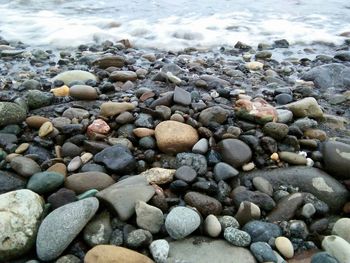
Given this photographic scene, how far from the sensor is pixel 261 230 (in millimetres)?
2289

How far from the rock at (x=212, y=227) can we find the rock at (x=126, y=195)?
16.3 inches

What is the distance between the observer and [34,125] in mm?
3111

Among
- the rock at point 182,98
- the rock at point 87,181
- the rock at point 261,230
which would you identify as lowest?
the rock at point 261,230

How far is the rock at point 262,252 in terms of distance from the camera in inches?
84.0

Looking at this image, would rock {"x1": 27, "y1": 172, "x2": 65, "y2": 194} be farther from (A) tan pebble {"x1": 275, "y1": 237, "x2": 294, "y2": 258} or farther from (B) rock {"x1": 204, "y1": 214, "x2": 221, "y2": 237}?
(A) tan pebble {"x1": 275, "y1": 237, "x2": 294, "y2": 258}

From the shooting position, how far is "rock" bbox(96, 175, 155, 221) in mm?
2326

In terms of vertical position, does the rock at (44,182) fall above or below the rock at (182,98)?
below

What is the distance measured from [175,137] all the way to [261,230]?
3.24 feet

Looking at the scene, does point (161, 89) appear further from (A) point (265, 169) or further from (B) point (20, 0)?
(B) point (20, 0)

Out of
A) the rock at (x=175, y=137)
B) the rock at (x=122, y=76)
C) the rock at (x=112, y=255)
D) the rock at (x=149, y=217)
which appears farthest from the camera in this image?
the rock at (x=122, y=76)

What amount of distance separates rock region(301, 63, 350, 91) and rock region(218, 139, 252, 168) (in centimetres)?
203

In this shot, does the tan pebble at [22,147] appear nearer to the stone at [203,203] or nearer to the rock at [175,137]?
the rock at [175,137]

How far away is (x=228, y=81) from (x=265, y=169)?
5.62 feet

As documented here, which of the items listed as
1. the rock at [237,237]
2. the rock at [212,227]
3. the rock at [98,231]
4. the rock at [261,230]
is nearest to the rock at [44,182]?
the rock at [98,231]
